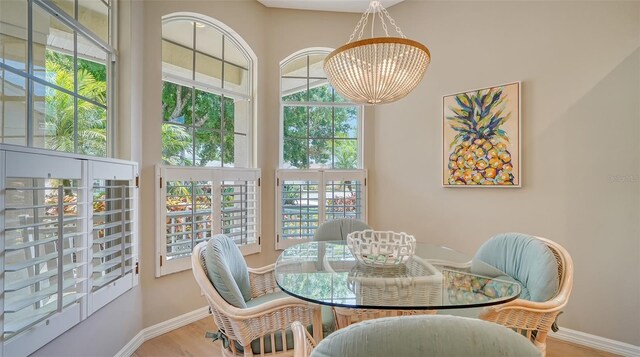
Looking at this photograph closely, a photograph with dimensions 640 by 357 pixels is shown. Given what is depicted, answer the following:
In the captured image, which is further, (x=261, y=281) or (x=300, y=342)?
(x=261, y=281)

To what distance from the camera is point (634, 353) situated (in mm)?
2076

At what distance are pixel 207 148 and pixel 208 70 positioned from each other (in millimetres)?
736

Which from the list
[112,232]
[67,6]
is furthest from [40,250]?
[67,6]

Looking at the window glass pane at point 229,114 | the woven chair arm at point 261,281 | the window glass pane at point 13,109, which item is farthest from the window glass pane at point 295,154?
the window glass pane at point 13,109

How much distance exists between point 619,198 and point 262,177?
2929mm

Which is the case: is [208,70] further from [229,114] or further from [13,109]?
[13,109]

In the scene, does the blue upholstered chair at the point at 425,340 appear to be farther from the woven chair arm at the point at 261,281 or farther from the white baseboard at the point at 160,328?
the white baseboard at the point at 160,328

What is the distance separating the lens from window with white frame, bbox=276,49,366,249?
127 inches

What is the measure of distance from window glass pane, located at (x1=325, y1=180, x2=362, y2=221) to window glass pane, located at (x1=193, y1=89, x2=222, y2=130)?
1307 mm

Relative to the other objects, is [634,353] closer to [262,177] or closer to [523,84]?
[523,84]

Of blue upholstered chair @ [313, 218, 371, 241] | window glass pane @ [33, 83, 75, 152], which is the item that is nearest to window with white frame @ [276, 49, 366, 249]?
blue upholstered chair @ [313, 218, 371, 241]

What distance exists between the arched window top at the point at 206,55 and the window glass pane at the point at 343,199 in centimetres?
133

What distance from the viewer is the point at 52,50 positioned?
5.34ft

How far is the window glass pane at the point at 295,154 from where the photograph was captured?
131 inches
